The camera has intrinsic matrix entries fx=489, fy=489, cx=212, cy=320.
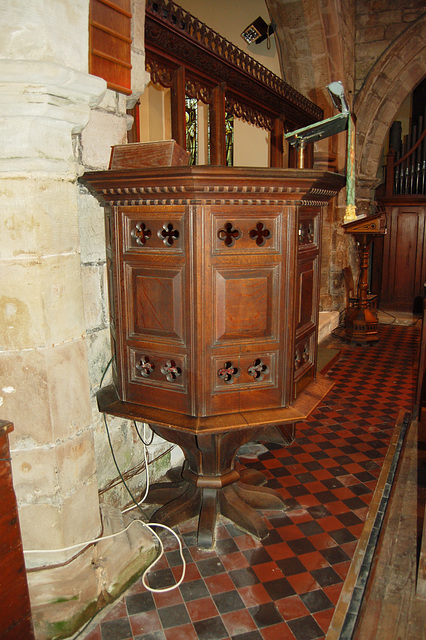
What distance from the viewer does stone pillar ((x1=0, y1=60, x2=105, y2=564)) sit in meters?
1.53

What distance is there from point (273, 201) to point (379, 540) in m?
1.54

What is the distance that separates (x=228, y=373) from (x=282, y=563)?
0.85m

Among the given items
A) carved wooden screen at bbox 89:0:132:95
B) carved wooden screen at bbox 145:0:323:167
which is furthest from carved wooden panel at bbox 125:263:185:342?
carved wooden screen at bbox 145:0:323:167

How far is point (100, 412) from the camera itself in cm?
216

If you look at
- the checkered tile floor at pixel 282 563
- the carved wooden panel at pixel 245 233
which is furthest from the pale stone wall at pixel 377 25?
the carved wooden panel at pixel 245 233

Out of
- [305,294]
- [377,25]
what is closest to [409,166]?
[377,25]

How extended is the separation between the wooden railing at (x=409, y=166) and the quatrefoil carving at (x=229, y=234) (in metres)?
6.49

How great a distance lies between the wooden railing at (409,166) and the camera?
738 centimetres

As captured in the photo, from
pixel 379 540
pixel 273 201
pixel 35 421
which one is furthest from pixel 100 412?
pixel 379 540

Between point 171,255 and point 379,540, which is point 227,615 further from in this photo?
point 171,255

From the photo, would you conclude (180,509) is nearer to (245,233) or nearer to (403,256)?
(245,233)

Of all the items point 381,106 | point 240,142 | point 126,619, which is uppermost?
point 381,106

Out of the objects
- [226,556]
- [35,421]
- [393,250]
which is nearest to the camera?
[35,421]

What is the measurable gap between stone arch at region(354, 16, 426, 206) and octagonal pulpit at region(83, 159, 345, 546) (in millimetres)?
5282
